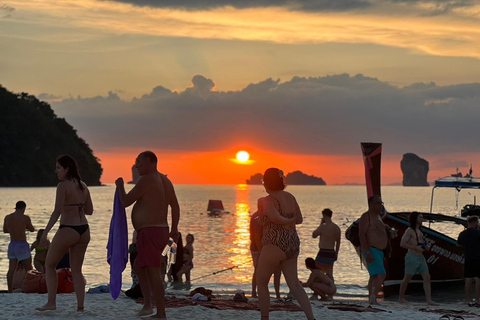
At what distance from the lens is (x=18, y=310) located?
9.80 metres

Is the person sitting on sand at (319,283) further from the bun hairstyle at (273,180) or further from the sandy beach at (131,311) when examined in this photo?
the bun hairstyle at (273,180)

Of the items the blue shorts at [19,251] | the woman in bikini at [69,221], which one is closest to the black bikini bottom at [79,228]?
the woman in bikini at [69,221]

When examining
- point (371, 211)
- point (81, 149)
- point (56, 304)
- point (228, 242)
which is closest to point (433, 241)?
point (371, 211)

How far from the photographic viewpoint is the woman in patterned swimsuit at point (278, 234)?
8398mm

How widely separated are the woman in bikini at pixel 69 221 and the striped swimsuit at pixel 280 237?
95.8 inches

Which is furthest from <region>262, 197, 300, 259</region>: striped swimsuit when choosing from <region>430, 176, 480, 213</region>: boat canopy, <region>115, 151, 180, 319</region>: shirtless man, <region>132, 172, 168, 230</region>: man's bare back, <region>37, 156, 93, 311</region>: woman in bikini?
<region>430, 176, 480, 213</region>: boat canopy

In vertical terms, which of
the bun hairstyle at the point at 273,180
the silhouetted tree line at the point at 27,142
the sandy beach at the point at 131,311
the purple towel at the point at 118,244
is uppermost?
the silhouetted tree line at the point at 27,142

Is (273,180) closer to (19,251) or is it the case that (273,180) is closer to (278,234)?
(278,234)

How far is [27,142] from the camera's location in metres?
150

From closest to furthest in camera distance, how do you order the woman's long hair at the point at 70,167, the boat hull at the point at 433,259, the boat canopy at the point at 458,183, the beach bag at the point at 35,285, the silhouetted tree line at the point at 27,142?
the woman's long hair at the point at 70,167
the beach bag at the point at 35,285
the boat hull at the point at 433,259
the boat canopy at the point at 458,183
the silhouetted tree line at the point at 27,142

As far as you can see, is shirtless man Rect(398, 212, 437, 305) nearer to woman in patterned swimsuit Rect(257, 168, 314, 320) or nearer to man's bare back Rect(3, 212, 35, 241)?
woman in patterned swimsuit Rect(257, 168, 314, 320)

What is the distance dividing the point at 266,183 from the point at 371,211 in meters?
4.23

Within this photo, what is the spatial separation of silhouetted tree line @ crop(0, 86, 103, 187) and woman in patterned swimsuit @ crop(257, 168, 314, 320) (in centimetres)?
14459

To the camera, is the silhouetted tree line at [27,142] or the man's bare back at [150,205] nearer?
the man's bare back at [150,205]
